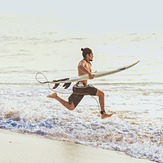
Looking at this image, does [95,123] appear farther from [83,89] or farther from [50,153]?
[83,89]

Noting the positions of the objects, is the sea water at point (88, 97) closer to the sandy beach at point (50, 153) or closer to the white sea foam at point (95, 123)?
the white sea foam at point (95, 123)

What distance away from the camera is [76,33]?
3048cm

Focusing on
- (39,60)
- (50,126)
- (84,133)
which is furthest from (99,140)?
(39,60)

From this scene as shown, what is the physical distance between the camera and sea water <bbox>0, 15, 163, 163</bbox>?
8609mm

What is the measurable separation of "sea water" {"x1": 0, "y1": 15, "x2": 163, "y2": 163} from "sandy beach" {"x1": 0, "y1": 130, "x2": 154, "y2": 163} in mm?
367

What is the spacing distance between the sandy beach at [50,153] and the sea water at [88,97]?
14.5 inches

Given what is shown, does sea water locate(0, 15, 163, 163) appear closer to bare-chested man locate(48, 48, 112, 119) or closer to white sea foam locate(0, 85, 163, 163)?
white sea foam locate(0, 85, 163, 163)

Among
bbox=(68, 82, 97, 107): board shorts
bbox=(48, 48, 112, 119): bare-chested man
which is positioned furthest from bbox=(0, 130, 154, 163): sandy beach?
bbox=(68, 82, 97, 107): board shorts

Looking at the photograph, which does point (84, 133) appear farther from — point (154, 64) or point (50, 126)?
point (154, 64)

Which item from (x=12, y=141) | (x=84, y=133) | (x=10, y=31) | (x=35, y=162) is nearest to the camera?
(x=35, y=162)

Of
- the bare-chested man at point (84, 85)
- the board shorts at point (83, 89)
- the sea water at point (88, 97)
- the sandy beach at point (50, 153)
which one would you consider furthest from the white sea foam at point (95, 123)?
the board shorts at point (83, 89)

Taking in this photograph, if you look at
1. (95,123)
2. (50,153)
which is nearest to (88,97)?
(95,123)

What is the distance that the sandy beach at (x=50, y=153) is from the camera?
668 cm

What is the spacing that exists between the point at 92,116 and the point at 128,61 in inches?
616
